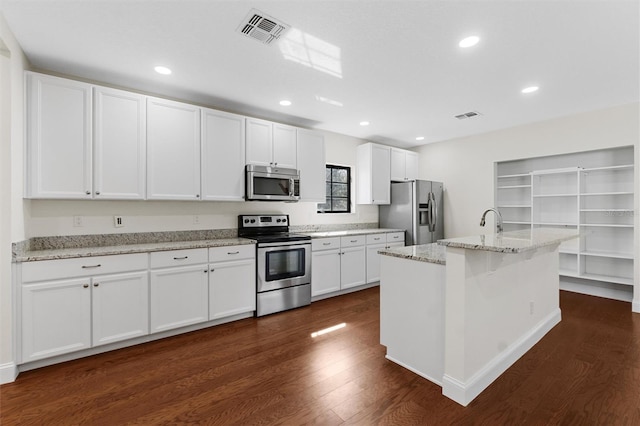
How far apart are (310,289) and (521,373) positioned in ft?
7.96

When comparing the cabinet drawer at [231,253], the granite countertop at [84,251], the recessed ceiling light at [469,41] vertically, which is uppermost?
the recessed ceiling light at [469,41]

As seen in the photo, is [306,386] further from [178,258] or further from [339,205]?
[339,205]

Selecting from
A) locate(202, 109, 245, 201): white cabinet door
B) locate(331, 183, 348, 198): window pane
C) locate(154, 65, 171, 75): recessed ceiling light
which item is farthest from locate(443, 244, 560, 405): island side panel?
locate(331, 183, 348, 198): window pane

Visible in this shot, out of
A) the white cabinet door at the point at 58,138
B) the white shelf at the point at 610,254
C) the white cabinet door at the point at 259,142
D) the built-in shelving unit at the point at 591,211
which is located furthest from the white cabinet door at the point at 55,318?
the white shelf at the point at 610,254

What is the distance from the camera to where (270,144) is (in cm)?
395

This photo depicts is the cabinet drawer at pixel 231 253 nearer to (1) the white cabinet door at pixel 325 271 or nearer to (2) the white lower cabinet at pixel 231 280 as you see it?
(2) the white lower cabinet at pixel 231 280

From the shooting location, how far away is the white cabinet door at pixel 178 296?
2.86m

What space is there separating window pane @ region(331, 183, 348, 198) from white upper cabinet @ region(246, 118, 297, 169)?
3.94 feet

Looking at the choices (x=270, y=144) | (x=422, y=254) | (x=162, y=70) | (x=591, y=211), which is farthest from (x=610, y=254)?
(x=162, y=70)

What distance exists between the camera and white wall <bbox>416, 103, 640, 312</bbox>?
3.78 m

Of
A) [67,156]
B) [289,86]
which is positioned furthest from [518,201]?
[67,156]

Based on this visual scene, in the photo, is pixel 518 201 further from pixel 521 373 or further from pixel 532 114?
pixel 521 373

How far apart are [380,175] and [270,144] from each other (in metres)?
2.24

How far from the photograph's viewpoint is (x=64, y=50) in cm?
248
